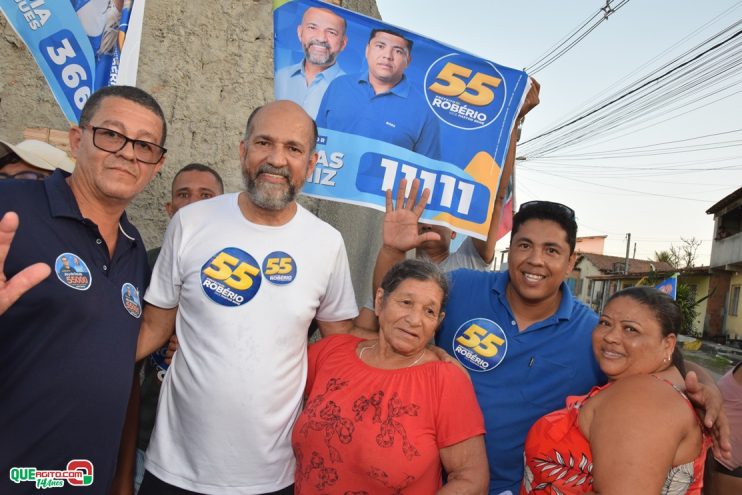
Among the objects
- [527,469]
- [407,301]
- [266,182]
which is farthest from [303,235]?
[527,469]

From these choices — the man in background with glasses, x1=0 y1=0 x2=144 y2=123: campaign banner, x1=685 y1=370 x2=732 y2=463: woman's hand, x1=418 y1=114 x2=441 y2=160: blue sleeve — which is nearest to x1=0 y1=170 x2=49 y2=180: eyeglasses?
the man in background with glasses

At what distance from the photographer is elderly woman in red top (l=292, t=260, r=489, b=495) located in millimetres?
1990

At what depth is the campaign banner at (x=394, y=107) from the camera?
2.97 meters

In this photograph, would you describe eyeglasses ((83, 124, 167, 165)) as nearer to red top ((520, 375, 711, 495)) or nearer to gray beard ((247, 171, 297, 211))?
gray beard ((247, 171, 297, 211))

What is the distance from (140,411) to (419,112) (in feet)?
7.02

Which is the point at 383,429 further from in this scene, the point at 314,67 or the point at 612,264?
the point at 612,264

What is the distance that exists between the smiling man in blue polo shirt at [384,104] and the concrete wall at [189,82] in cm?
109

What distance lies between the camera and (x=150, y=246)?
372 cm

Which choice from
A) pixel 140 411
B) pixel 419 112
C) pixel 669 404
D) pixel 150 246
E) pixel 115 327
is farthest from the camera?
pixel 150 246

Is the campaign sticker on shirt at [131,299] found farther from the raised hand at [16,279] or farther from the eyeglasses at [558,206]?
the eyeglasses at [558,206]

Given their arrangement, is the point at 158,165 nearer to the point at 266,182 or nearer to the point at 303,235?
the point at 266,182

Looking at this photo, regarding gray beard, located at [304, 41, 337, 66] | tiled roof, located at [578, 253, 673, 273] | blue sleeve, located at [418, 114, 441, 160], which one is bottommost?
blue sleeve, located at [418, 114, 441, 160]

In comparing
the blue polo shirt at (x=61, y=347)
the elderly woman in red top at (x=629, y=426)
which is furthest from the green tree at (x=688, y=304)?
the blue polo shirt at (x=61, y=347)

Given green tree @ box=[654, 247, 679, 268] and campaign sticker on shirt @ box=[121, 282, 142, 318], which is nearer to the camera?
campaign sticker on shirt @ box=[121, 282, 142, 318]
